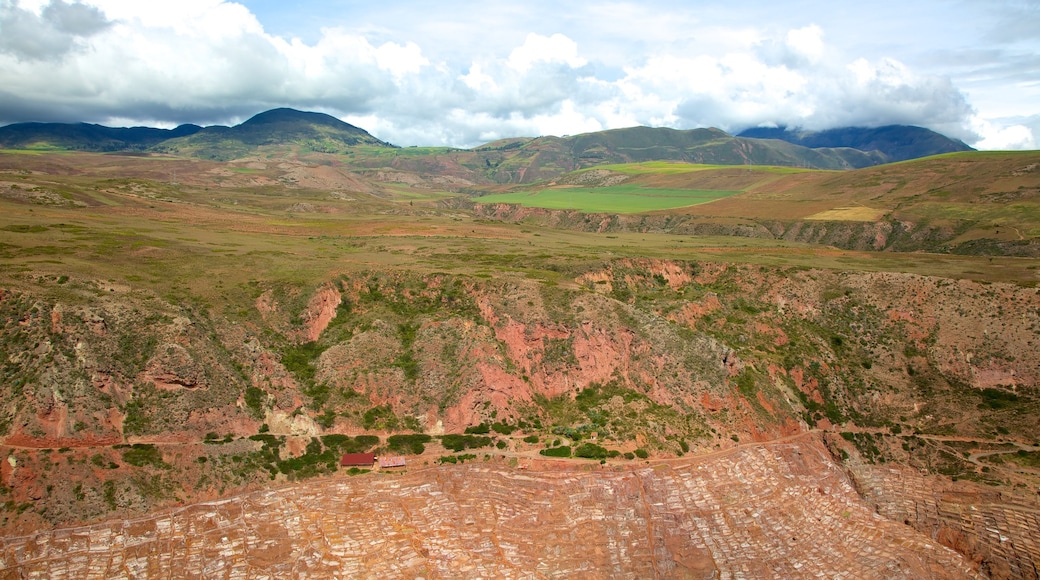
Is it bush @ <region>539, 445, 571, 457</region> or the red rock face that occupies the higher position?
the red rock face

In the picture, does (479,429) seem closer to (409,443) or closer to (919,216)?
(409,443)

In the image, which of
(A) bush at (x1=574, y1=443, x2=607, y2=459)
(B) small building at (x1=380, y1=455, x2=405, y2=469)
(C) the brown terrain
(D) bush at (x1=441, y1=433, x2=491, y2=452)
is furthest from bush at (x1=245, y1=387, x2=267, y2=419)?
(A) bush at (x1=574, y1=443, x2=607, y2=459)

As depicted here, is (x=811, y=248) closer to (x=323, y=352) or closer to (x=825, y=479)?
(x=825, y=479)

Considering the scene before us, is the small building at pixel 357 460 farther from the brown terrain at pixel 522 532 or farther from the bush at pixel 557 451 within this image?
the bush at pixel 557 451

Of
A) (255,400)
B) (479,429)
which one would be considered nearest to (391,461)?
(479,429)

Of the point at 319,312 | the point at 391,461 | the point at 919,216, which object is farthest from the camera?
the point at 919,216

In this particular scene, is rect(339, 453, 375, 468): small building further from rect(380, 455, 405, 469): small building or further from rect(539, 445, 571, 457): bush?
rect(539, 445, 571, 457): bush

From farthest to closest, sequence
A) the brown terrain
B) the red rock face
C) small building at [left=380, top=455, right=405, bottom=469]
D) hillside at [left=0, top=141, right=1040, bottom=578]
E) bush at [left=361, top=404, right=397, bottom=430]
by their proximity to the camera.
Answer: the red rock face, bush at [left=361, top=404, right=397, bottom=430], small building at [left=380, top=455, right=405, bottom=469], hillside at [left=0, top=141, right=1040, bottom=578], the brown terrain
